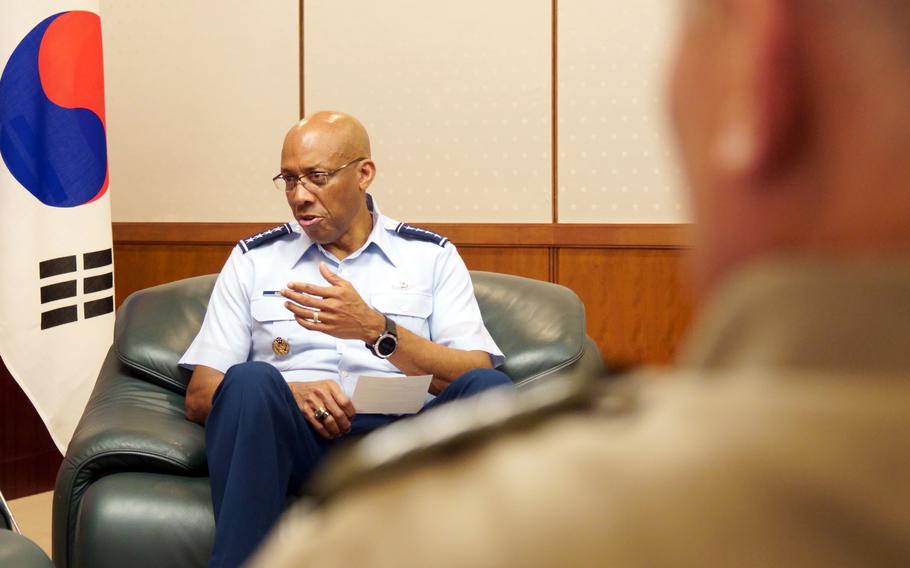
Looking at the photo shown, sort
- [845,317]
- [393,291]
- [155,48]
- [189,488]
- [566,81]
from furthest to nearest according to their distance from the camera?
[155,48] < [566,81] < [393,291] < [189,488] < [845,317]

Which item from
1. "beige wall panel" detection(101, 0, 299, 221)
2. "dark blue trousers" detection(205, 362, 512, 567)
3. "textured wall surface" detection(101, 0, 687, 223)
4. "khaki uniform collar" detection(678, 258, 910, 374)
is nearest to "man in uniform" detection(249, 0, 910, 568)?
"khaki uniform collar" detection(678, 258, 910, 374)

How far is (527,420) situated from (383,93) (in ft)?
13.9

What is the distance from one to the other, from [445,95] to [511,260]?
77cm

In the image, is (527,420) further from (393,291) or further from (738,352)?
(393,291)

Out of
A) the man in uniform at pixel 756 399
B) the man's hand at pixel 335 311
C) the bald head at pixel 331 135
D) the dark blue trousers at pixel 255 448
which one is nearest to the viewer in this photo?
the man in uniform at pixel 756 399

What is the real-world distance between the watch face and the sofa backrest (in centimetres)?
34

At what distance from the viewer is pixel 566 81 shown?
4.17 meters

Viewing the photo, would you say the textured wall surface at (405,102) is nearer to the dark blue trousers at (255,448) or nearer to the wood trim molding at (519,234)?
the wood trim molding at (519,234)

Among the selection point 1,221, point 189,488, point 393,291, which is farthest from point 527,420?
point 1,221

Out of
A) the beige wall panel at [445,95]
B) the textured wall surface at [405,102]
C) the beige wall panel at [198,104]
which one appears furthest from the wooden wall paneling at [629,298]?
the beige wall panel at [198,104]

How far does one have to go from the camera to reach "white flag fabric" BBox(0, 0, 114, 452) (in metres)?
3.45

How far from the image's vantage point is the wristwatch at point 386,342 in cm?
259

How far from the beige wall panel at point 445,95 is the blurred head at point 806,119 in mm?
3997

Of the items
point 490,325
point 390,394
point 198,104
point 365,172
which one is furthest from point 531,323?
point 198,104
